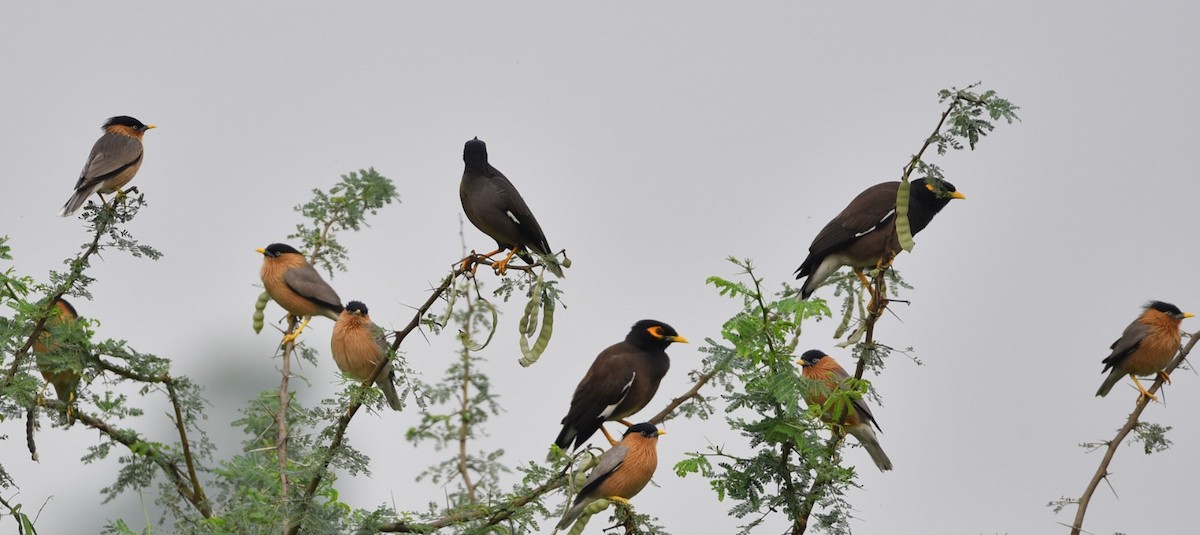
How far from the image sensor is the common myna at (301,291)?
864cm

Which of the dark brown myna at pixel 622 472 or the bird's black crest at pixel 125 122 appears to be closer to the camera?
the dark brown myna at pixel 622 472

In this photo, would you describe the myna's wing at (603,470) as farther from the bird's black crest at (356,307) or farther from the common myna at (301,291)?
the common myna at (301,291)

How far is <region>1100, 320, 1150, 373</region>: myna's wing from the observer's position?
8328 mm

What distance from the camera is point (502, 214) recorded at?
6785 millimetres

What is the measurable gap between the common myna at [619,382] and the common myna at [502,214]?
869 mm

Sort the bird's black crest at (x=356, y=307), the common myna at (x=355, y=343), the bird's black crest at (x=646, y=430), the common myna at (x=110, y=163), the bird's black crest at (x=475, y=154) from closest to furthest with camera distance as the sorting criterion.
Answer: the bird's black crest at (x=646, y=430), the bird's black crest at (x=475, y=154), the common myna at (x=110, y=163), the common myna at (x=355, y=343), the bird's black crest at (x=356, y=307)

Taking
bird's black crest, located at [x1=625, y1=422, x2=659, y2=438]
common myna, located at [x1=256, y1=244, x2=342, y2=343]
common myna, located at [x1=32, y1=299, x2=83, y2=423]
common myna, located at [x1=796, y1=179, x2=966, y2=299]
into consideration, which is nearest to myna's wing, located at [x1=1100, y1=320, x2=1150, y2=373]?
common myna, located at [x1=796, y1=179, x2=966, y2=299]

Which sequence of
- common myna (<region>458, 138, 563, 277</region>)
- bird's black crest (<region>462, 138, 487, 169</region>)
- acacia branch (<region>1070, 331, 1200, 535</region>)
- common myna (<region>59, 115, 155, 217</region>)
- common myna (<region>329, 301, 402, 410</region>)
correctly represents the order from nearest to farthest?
acacia branch (<region>1070, 331, 1200, 535</region>) < common myna (<region>458, 138, 563, 277</region>) < bird's black crest (<region>462, 138, 487, 169</region>) < common myna (<region>59, 115, 155, 217</region>) < common myna (<region>329, 301, 402, 410</region>)

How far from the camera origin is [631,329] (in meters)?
7.89

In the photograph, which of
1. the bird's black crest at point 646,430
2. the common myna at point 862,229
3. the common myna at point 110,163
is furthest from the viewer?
the common myna at point 110,163

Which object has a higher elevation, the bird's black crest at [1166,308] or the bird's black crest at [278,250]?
the bird's black crest at [278,250]

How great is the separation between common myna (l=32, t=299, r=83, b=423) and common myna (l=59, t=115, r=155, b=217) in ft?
4.66

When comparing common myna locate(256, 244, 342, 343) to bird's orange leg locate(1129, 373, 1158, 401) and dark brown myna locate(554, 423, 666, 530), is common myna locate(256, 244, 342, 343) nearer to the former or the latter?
dark brown myna locate(554, 423, 666, 530)

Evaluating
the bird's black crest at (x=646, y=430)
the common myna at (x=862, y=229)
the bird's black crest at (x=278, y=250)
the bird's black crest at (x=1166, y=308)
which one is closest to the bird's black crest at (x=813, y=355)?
the common myna at (x=862, y=229)
